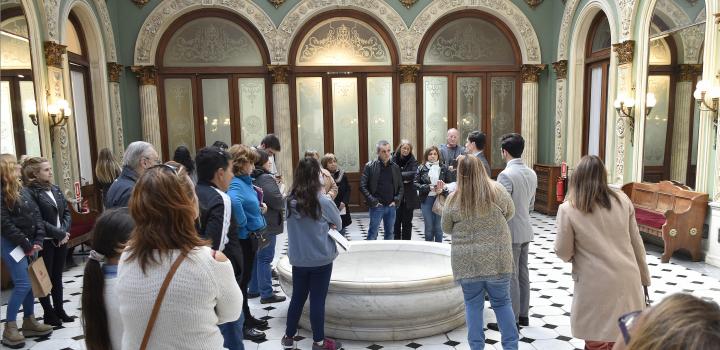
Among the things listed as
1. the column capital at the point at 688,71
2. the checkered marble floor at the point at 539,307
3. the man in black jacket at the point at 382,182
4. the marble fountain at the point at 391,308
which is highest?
the column capital at the point at 688,71

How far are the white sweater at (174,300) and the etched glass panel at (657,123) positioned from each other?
818 centimetres

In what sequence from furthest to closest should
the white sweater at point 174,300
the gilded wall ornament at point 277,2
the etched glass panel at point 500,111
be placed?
1. the etched glass panel at point 500,111
2. the gilded wall ornament at point 277,2
3. the white sweater at point 174,300

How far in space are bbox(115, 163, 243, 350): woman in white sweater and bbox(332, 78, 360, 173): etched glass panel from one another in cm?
906

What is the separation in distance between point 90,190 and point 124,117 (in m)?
2.25

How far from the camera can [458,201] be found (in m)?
3.15

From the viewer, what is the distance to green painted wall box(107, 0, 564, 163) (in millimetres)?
9789

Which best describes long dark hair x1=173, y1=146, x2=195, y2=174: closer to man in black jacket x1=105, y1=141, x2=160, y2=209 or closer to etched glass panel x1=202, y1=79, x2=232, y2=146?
man in black jacket x1=105, y1=141, x2=160, y2=209

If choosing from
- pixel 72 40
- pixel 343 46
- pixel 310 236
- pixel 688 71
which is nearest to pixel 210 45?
pixel 72 40

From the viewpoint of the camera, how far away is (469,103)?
1086cm

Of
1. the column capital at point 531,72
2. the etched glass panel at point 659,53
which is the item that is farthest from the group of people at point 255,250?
the column capital at point 531,72

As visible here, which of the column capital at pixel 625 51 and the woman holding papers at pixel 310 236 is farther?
the column capital at pixel 625 51

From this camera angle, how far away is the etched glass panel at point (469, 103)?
1080 centimetres

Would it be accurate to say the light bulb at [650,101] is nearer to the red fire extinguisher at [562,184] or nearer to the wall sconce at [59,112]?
the red fire extinguisher at [562,184]

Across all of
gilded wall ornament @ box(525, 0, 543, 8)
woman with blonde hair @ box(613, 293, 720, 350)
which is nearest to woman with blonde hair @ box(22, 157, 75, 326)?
woman with blonde hair @ box(613, 293, 720, 350)
